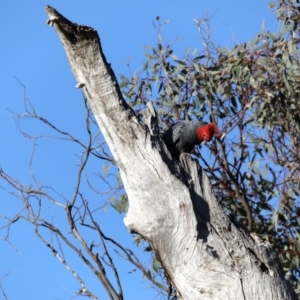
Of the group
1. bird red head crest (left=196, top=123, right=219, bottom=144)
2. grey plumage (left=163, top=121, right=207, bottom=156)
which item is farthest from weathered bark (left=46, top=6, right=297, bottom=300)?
bird red head crest (left=196, top=123, right=219, bottom=144)

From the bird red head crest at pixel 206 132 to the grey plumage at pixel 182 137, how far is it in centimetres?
4

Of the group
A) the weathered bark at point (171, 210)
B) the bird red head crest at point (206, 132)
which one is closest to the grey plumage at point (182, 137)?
the bird red head crest at point (206, 132)

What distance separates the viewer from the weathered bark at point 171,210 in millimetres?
3619

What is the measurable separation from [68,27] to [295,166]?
9.55 feet

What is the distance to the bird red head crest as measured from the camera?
5.57 metres

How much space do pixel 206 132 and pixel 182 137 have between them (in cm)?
43

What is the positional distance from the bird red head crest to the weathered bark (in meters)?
1.73

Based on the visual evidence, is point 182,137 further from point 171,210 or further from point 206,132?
point 171,210

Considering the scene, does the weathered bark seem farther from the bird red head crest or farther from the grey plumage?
the bird red head crest

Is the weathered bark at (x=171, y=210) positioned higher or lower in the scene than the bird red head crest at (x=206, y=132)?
lower

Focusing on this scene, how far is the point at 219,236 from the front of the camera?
3695mm

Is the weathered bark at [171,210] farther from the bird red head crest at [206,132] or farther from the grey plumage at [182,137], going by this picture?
the bird red head crest at [206,132]

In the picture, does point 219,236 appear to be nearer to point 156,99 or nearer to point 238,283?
point 238,283

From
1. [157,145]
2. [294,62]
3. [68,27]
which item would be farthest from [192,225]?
[294,62]
